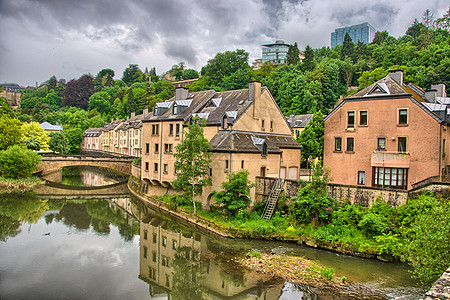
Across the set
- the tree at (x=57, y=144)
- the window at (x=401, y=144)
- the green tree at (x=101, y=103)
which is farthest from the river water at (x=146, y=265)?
the green tree at (x=101, y=103)

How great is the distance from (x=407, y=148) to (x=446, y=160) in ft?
10.5

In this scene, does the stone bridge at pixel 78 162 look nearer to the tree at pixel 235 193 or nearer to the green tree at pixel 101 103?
the tree at pixel 235 193

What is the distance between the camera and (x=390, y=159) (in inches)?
1075

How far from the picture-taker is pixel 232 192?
88.8 feet

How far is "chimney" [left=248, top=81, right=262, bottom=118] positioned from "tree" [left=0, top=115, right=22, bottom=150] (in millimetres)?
47379

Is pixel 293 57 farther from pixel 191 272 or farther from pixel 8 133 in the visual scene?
pixel 191 272

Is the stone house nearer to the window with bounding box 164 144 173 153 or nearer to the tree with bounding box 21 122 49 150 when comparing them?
the window with bounding box 164 144 173 153

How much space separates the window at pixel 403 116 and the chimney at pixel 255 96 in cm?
1258

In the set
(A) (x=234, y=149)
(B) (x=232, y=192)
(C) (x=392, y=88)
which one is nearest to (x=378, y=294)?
(B) (x=232, y=192)

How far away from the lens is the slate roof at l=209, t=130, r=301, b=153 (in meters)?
29.3

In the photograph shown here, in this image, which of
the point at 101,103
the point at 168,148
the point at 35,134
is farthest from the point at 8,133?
the point at 101,103

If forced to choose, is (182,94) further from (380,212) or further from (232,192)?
(380,212)

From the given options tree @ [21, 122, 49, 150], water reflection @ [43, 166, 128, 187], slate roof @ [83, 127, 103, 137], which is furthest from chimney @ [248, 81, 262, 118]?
slate roof @ [83, 127, 103, 137]

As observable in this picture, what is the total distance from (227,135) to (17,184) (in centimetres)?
3673
